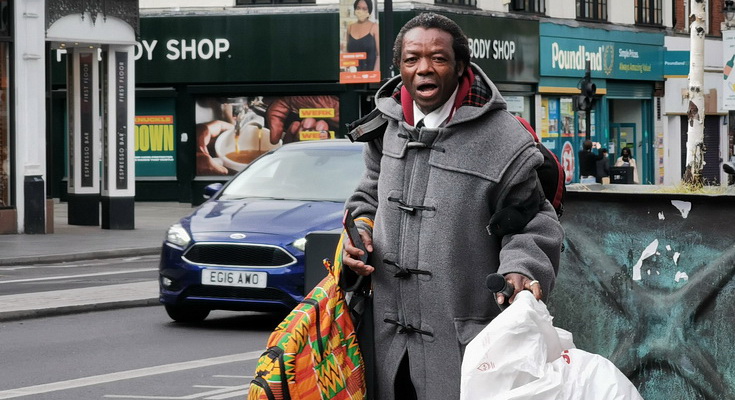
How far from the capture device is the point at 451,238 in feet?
13.4

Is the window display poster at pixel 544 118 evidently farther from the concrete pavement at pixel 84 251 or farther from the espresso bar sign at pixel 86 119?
the espresso bar sign at pixel 86 119

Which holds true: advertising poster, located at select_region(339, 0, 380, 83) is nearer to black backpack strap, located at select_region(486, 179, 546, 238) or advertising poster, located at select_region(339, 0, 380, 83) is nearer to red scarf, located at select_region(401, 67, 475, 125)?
red scarf, located at select_region(401, 67, 475, 125)

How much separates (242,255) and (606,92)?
30846 millimetres

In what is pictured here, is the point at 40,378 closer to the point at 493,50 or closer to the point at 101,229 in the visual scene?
the point at 101,229

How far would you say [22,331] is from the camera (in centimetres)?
1137

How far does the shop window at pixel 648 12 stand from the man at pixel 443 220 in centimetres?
3882

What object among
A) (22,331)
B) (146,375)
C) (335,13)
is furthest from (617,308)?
(335,13)

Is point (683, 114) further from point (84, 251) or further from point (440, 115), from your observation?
point (440, 115)

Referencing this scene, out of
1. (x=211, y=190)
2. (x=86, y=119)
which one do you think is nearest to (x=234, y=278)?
(x=211, y=190)

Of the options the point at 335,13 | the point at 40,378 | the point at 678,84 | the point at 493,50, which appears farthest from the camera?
the point at 678,84

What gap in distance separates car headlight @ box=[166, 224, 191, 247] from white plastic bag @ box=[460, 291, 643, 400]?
24.9 feet

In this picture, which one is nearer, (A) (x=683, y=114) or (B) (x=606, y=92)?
(B) (x=606, y=92)

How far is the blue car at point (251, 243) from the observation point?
10898mm

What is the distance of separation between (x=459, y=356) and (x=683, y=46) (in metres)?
41.0
